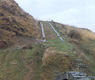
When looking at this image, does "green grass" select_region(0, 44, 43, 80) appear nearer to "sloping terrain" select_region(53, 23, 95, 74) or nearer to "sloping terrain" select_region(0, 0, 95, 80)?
"sloping terrain" select_region(0, 0, 95, 80)

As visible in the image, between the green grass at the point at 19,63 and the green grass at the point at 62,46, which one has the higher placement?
the green grass at the point at 62,46

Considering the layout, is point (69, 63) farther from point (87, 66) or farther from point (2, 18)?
point (2, 18)

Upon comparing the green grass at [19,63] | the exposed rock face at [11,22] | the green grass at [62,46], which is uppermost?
the exposed rock face at [11,22]

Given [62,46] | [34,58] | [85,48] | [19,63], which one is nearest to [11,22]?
[62,46]

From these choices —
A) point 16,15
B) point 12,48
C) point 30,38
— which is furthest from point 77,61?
point 16,15

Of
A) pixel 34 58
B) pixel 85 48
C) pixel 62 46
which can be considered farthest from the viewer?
pixel 85 48

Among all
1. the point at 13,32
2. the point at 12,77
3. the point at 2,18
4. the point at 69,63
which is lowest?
the point at 12,77

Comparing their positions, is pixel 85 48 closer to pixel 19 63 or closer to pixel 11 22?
pixel 19 63

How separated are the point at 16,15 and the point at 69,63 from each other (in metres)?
11.0

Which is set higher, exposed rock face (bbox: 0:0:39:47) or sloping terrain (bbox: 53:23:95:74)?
exposed rock face (bbox: 0:0:39:47)

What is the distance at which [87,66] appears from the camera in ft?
35.6

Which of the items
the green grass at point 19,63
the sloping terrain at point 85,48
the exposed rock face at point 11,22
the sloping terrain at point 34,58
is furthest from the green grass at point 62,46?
the exposed rock face at point 11,22

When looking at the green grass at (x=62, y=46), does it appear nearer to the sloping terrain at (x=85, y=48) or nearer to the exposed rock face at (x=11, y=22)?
the sloping terrain at (x=85, y=48)

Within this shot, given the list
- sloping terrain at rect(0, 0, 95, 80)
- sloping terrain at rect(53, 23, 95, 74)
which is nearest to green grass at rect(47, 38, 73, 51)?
sloping terrain at rect(0, 0, 95, 80)
